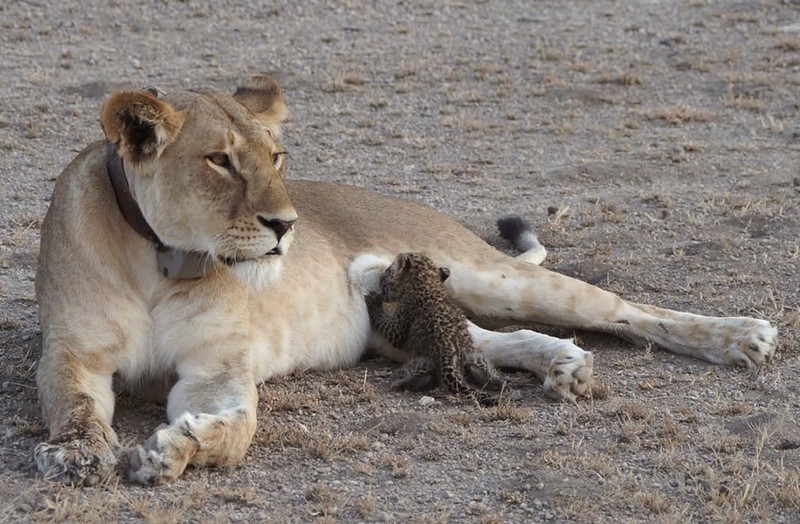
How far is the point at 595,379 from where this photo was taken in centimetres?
477

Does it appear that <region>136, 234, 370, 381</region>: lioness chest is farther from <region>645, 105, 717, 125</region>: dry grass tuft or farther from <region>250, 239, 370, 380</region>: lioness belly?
<region>645, 105, 717, 125</region>: dry grass tuft

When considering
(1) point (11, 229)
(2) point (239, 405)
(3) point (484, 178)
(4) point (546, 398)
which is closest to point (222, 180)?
(2) point (239, 405)

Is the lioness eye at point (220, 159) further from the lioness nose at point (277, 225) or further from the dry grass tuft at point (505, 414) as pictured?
the dry grass tuft at point (505, 414)

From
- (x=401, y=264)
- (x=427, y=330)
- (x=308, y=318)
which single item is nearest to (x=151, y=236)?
(x=308, y=318)

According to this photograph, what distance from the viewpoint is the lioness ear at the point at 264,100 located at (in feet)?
15.0

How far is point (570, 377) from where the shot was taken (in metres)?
4.63

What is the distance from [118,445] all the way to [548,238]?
3.21 meters

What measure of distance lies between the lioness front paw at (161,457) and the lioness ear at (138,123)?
2.67 ft

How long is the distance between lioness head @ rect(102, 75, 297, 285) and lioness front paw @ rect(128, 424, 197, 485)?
571mm

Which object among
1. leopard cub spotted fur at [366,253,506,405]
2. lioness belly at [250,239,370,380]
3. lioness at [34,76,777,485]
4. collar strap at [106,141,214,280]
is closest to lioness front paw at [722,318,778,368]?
lioness at [34,76,777,485]

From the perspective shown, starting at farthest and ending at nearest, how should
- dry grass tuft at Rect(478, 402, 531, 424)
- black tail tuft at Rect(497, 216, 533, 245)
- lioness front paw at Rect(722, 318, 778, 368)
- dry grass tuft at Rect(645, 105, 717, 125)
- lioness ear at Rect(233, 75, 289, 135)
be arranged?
dry grass tuft at Rect(645, 105, 717, 125)
black tail tuft at Rect(497, 216, 533, 245)
lioness front paw at Rect(722, 318, 778, 368)
lioness ear at Rect(233, 75, 289, 135)
dry grass tuft at Rect(478, 402, 531, 424)

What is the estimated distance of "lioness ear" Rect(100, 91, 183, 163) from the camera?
387cm

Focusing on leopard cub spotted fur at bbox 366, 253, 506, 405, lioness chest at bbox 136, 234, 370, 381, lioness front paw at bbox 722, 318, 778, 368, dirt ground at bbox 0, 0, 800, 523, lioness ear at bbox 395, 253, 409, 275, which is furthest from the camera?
lioness ear at bbox 395, 253, 409, 275

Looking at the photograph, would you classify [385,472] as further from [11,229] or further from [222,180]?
[11,229]
